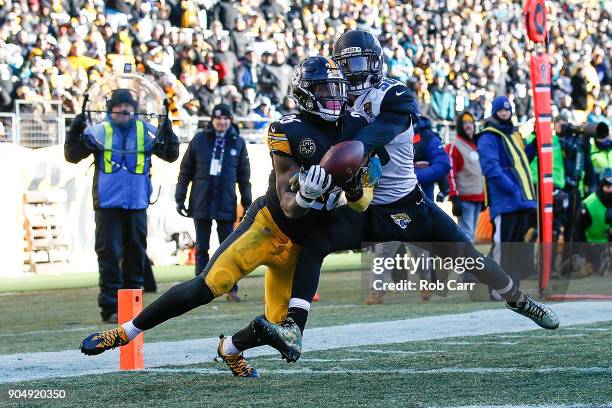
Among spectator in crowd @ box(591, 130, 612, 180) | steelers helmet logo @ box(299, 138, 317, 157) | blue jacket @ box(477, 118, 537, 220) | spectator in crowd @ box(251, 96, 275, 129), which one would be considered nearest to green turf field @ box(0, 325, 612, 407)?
steelers helmet logo @ box(299, 138, 317, 157)

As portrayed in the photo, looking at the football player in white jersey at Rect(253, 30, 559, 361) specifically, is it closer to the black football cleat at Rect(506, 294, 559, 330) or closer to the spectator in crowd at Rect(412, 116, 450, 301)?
the black football cleat at Rect(506, 294, 559, 330)

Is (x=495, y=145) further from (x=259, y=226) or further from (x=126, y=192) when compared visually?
(x=259, y=226)

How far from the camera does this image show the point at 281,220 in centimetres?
617

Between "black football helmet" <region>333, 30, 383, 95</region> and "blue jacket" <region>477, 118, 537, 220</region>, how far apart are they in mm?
4741

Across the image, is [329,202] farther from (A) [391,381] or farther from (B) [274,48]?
(B) [274,48]

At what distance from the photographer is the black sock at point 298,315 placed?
19.5 ft

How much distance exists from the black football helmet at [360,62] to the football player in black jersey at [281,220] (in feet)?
1.84

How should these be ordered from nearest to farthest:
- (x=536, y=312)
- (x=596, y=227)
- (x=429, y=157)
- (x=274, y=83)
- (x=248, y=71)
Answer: (x=536, y=312), (x=429, y=157), (x=596, y=227), (x=248, y=71), (x=274, y=83)

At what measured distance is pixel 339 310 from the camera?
1041 centimetres

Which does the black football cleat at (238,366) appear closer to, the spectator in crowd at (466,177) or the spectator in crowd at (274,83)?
the spectator in crowd at (466,177)

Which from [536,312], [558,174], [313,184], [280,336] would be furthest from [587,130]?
[280,336]

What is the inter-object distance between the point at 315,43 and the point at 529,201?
12349 mm

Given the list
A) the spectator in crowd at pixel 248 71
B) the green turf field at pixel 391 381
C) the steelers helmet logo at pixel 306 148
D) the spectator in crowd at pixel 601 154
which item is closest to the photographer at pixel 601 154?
the spectator in crowd at pixel 601 154

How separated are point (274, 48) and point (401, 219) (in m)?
15.4
